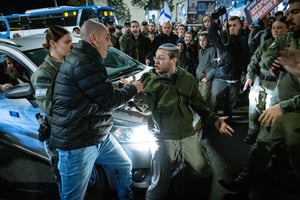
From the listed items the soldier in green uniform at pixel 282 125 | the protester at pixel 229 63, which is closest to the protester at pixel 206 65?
the protester at pixel 229 63

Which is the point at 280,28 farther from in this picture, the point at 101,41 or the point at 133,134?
the point at 101,41

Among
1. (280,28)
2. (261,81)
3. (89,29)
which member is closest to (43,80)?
(89,29)

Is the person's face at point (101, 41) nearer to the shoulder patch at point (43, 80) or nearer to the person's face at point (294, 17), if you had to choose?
the shoulder patch at point (43, 80)

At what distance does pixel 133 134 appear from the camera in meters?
2.84

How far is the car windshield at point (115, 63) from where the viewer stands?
350 centimetres

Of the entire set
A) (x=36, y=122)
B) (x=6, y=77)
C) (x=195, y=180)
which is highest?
(x=6, y=77)

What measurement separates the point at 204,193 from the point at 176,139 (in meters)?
1.03

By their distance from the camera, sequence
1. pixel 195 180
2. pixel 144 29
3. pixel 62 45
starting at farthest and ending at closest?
1. pixel 144 29
2. pixel 195 180
3. pixel 62 45

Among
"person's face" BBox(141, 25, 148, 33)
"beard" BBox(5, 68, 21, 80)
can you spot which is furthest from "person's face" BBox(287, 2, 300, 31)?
"person's face" BBox(141, 25, 148, 33)

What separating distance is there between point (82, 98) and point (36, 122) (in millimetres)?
1459

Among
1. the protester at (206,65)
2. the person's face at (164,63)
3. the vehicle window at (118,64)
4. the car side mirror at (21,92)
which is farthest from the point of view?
the protester at (206,65)

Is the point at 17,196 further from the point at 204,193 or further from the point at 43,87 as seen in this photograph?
the point at 204,193

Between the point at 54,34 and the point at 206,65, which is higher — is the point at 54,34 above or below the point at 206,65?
above

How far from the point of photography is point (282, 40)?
350cm
